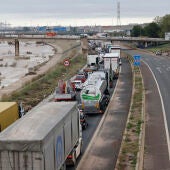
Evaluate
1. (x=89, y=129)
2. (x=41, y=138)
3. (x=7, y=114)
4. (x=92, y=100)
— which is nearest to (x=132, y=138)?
(x=89, y=129)

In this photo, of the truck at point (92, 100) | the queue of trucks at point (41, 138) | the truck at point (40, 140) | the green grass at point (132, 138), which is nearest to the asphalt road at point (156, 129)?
the green grass at point (132, 138)

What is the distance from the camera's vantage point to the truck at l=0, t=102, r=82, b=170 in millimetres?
14508

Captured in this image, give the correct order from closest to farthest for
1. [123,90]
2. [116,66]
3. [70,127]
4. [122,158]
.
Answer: [70,127]
[122,158]
[123,90]
[116,66]

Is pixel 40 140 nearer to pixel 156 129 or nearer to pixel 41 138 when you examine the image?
pixel 41 138

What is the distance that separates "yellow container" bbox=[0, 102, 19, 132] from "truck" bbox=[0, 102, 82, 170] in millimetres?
1695

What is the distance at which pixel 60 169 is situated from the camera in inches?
696

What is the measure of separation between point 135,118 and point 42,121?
15.4 m

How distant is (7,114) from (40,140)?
598cm

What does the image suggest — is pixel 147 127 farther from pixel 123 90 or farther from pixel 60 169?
pixel 123 90

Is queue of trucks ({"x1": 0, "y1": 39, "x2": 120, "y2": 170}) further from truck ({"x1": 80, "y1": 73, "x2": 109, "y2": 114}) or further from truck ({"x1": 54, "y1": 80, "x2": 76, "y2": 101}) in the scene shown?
truck ({"x1": 54, "y1": 80, "x2": 76, "y2": 101})

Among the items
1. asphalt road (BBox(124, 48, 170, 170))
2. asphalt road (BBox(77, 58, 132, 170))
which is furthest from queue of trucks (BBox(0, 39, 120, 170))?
asphalt road (BBox(124, 48, 170, 170))

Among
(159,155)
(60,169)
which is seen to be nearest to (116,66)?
(159,155)

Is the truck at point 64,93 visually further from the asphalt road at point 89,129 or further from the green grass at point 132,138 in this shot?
the green grass at point 132,138

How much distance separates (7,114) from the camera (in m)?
20.2
